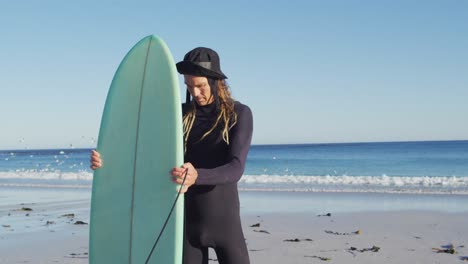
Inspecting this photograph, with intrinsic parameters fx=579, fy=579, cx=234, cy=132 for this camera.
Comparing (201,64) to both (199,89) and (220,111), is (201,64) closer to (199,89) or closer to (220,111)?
(199,89)

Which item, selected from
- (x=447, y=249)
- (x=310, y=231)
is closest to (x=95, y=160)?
(x=447, y=249)

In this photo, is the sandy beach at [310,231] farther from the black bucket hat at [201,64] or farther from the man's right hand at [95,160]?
the black bucket hat at [201,64]

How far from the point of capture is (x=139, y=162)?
2.79 metres

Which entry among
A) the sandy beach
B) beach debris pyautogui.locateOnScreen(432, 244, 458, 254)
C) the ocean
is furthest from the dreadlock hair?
the ocean

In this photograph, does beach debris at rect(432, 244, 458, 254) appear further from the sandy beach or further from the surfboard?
the surfboard

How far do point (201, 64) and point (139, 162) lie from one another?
60 centimetres

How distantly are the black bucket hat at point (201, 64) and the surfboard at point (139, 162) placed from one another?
18cm

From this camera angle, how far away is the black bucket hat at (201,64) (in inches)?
100

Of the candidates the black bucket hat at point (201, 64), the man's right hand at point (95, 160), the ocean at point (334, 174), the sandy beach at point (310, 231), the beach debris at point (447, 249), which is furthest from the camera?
the ocean at point (334, 174)

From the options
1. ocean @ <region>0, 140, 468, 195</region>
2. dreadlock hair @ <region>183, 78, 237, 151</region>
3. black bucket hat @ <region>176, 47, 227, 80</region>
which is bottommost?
ocean @ <region>0, 140, 468, 195</region>

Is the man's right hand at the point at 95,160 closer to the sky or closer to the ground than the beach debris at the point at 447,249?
closer to the sky

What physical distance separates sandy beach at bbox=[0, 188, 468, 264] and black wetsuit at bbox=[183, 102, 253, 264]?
104 inches

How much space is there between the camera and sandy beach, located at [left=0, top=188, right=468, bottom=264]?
5613mm

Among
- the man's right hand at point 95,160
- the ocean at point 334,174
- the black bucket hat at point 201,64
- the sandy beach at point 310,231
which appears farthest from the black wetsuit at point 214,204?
the ocean at point 334,174
